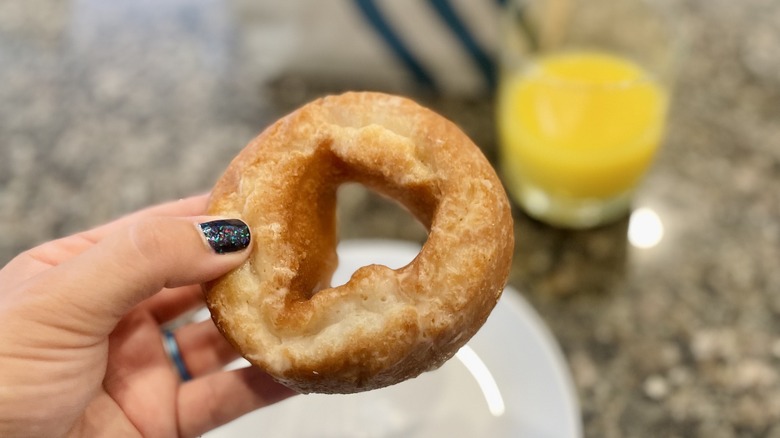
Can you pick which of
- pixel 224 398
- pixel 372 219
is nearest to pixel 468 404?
pixel 224 398

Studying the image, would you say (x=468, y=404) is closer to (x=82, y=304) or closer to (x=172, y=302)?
(x=172, y=302)

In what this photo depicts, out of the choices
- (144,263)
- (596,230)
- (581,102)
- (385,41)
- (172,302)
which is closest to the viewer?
(144,263)

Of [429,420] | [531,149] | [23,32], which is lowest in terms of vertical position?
[429,420]

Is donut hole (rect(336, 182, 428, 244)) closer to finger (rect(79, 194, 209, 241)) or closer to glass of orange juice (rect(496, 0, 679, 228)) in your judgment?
glass of orange juice (rect(496, 0, 679, 228))

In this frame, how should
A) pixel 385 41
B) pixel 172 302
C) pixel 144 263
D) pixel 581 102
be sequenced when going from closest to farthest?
1. pixel 144 263
2. pixel 172 302
3. pixel 581 102
4. pixel 385 41

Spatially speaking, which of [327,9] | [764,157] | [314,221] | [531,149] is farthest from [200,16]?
[764,157]

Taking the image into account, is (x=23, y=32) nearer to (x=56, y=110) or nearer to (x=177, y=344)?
(x=56, y=110)
